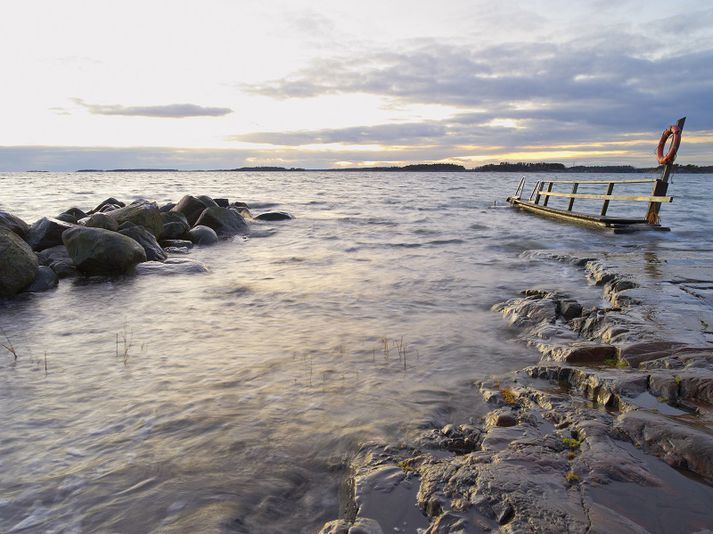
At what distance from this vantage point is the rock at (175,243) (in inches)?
563

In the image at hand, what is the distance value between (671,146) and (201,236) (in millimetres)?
15428

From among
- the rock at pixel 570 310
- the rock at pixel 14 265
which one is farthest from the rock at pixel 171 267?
the rock at pixel 570 310

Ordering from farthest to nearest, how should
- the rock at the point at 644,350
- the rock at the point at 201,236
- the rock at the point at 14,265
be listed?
the rock at the point at 201,236 → the rock at the point at 14,265 → the rock at the point at 644,350

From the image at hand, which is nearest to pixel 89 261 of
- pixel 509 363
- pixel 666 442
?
pixel 509 363

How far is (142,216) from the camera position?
44.5 ft

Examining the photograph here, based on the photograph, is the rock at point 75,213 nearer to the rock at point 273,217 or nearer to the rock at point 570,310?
the rock at point 273,217

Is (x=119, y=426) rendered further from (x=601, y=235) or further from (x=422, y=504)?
(x=601, y=235)

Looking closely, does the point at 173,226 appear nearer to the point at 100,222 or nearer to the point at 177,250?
the point at 177,250

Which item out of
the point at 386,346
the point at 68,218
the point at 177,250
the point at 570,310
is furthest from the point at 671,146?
the point at 68,218

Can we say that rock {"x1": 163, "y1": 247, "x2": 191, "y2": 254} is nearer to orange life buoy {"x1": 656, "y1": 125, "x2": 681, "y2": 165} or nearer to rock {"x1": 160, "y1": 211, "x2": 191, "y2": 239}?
rock {"x1": 160, "y1": 211, "x2": 191, "y2": 239}

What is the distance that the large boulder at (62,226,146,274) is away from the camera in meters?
9.74

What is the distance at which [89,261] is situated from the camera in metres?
9.74

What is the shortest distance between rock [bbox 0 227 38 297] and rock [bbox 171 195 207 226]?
31.9 ft

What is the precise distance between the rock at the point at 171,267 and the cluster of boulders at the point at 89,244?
0.02m
